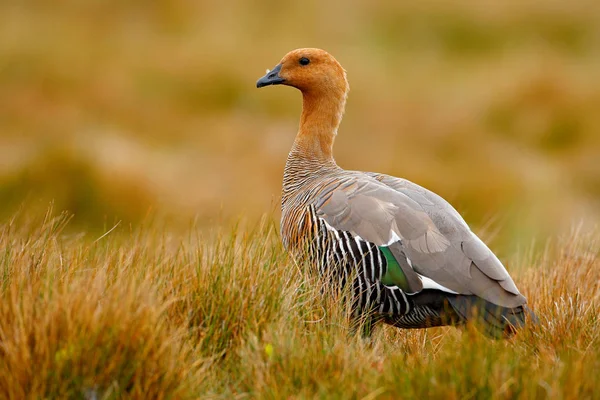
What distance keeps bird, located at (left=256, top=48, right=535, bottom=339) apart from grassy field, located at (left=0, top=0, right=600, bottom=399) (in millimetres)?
203

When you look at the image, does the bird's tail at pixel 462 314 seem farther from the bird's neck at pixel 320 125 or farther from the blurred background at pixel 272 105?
the blurred background at pixel 272 105

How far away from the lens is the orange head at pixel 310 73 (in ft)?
20.8

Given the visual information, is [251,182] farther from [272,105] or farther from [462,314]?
[462,314]

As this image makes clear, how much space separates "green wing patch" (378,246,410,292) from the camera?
15.7 feet

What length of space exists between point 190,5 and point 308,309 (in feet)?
65.4

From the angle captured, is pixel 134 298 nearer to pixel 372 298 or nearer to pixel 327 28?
pixel 372 298

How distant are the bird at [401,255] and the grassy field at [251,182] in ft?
0.67

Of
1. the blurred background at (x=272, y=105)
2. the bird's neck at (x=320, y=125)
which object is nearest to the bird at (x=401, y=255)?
the bird's neck at (x=320, y=125)

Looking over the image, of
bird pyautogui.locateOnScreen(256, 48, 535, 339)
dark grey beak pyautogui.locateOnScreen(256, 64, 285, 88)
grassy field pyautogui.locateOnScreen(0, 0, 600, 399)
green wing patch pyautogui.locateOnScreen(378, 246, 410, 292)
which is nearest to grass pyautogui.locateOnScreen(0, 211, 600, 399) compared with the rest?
grassy field pyautogui.locateOnScreen(0, 0, 600, 399)

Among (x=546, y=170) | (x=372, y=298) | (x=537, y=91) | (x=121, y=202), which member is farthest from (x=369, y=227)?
(x=537, y=91)

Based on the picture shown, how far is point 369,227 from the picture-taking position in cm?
499

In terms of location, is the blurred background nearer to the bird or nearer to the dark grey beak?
the dark grey beak

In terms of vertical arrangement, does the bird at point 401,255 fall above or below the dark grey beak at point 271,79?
below

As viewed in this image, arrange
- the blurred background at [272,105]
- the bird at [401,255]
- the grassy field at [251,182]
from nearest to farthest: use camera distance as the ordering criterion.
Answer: the grassy field at [251,182], the bird at [401,255], the blurred background at [272,105]
